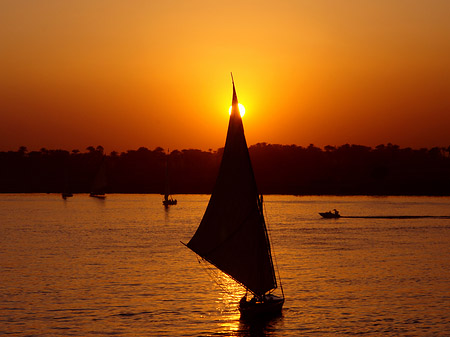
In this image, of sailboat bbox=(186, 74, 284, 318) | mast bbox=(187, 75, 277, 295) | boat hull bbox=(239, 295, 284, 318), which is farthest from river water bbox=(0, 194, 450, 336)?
mast bbox=(187, 75, 277, 295)

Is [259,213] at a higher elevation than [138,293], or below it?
higher

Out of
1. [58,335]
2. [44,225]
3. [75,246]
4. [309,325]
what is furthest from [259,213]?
[44,225]

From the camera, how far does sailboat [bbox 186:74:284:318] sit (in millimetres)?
38875

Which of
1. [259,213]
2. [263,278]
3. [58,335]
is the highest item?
[259,213]

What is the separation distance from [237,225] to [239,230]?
11.8 inches

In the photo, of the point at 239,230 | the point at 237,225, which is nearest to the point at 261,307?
the point at 239,230

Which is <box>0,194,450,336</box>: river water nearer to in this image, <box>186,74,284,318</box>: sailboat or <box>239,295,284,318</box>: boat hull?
<box>239,295,284,318</box>: boat hull

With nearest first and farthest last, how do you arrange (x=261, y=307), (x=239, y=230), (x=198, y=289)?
1. (x=239, y=230)
2. (x=261, y=307)
3. (x=198, y=289)

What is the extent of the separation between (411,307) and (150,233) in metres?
72.2

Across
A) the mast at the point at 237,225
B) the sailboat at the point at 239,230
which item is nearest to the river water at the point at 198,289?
the sailboat at the point at 239,230

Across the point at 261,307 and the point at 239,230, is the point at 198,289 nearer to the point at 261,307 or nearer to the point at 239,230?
the point at 261,307

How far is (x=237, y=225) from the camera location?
130 feet

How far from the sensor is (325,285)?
189 feet

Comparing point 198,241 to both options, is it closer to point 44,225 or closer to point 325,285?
point 325,285
